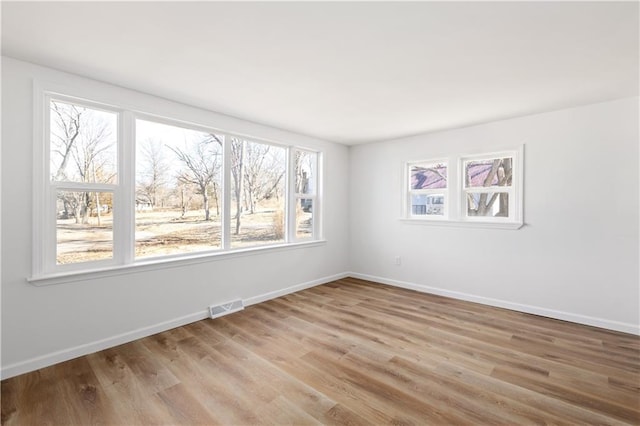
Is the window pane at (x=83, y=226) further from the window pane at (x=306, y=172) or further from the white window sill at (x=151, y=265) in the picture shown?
the window pane at (x=306, y=172)

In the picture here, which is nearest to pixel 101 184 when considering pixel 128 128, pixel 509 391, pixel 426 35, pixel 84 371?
pixel 128 128

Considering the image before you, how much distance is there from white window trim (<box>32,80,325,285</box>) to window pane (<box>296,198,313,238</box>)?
1.06 meters

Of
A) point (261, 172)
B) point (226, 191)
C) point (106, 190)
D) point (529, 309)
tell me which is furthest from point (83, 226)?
point (529, 309)

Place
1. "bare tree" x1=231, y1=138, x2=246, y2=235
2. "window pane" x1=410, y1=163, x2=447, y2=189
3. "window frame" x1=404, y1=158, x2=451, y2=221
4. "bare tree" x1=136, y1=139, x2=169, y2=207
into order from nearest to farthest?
"bare tree" x1=136, y1=139, x2=169, y2=207
"bare tree" x1=231, y1=138, x2=246, y2=235
"window frame" x1=404, y1=158, x2=451, y2=221
"window pane" x1=410, y1=163, x2=447, y2=189

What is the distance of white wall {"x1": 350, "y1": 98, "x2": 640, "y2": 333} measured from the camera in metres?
2.96

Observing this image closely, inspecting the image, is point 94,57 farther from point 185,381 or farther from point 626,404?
point 626,404

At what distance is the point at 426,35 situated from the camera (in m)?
1.86

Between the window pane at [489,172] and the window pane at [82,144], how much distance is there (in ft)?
13.7

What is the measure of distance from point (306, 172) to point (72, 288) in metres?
3.18

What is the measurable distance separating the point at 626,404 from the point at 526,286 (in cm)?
174

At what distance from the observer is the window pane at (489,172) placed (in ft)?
12.2

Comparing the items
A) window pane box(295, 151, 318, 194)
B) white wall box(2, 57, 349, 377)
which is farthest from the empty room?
window pane box(295, 151, 318, 194)

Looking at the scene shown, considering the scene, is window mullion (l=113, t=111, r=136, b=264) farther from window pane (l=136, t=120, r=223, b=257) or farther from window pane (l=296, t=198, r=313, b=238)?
window pane (l=296, t=198, r=313, b=238)

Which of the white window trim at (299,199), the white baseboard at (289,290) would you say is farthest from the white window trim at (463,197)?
the white baseboard at (289,290)
